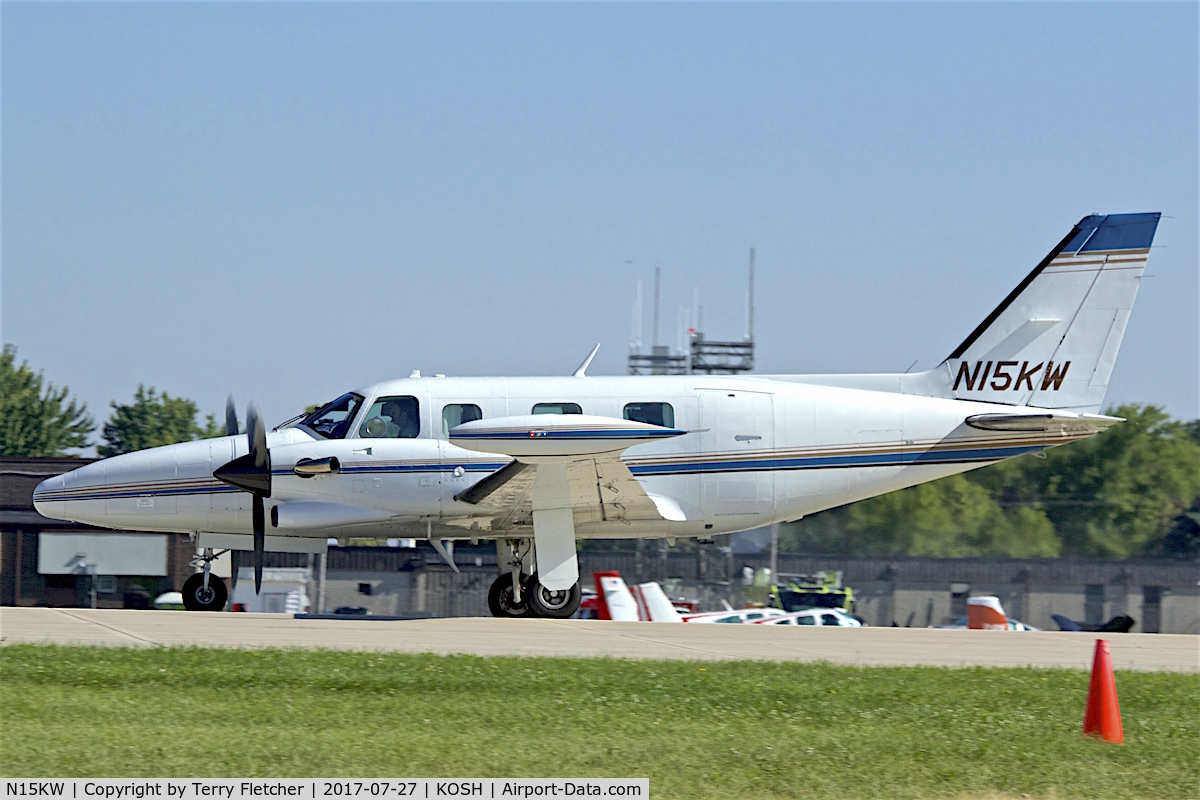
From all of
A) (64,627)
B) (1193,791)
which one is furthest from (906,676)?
(64,627)

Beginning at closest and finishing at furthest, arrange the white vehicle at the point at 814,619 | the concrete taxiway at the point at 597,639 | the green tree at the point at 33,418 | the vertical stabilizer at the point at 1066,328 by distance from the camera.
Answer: the concrete taxiway at the point at 597,639, the vertical stabilizer at the point at 1066,328, the white vehicle at the point at 814,619, the green tree at the point at 33,418

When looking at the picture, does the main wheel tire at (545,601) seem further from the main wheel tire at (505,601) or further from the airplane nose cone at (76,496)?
the airplane nose cone at (76,496)

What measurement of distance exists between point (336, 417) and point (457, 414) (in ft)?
4.98

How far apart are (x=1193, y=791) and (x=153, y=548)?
37136 millimetres

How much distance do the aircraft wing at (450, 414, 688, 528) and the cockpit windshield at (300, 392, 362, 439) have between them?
172cm

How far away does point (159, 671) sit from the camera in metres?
9.84

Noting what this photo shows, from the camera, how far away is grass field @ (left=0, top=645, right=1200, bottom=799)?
24.1 ft

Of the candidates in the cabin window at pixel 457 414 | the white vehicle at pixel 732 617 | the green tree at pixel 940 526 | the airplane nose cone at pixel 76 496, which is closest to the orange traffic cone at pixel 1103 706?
the cabin window at pixel 457 414

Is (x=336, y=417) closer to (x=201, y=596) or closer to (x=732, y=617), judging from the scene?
(x=201, y=596)

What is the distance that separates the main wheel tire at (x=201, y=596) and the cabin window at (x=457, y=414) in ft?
12.1

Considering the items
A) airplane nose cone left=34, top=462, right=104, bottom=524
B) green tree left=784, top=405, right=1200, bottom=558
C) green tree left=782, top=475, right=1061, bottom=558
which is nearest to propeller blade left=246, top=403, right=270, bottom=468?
airplane nose cone left=34, top=462, right=104, bottom=524

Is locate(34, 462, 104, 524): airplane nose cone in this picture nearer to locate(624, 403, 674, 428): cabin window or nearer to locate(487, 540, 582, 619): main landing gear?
locate(487, 540, 582, 619): main landing gear

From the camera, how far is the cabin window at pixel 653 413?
15383 mm

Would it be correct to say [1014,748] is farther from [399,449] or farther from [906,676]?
[399,449]
